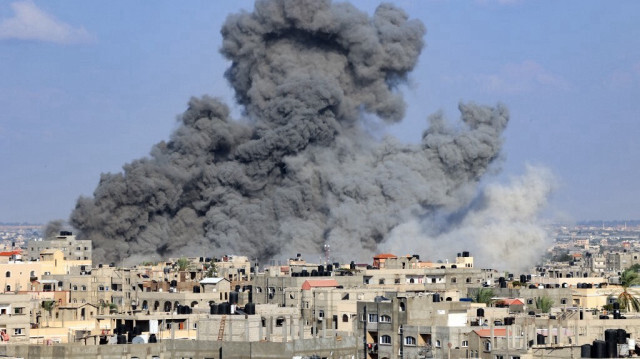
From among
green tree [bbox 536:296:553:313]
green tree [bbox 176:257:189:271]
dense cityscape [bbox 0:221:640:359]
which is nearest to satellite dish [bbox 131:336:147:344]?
dense cityscape [bbox 0:221:640:359]

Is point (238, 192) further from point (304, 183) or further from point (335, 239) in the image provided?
point (335, 239)

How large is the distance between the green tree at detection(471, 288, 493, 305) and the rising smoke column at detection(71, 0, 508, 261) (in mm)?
41564

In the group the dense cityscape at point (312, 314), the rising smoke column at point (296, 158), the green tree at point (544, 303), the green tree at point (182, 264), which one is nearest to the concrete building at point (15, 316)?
the dense cityscape at point (312, 314)

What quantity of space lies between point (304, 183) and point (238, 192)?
4767 mm

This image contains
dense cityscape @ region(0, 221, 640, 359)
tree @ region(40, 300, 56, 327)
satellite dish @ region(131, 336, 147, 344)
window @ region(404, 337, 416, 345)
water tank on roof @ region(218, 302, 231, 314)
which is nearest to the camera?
satellite dish @ region(131, 336, 147, 344)

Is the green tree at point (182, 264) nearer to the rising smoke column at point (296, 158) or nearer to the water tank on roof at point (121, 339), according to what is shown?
the rising smoke column at point (296, 158)

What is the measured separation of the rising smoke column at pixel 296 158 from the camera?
11188 centimetres

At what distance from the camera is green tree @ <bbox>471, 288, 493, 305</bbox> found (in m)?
61.7

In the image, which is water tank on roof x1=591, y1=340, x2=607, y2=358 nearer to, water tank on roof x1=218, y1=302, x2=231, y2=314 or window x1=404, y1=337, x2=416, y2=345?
water tank on roof x1=218, y1=302, x2=231, y2=314

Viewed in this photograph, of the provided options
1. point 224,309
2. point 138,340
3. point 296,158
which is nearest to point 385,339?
point 224,309

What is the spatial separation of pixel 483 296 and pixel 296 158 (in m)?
55.7

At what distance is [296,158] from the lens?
117 meters

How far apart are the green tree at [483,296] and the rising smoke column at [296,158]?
4156 cm

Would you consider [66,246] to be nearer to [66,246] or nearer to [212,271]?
[66,246]
